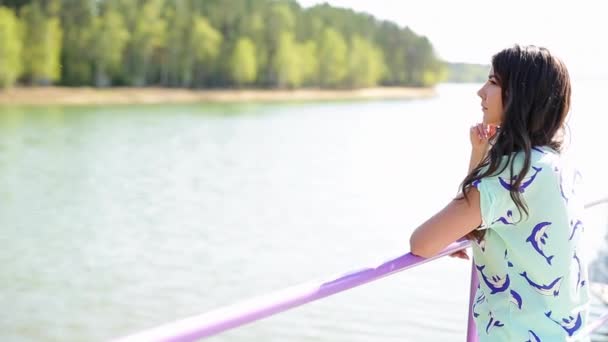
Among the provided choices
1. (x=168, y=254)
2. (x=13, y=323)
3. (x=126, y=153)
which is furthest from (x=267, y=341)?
(x=126, y=153)

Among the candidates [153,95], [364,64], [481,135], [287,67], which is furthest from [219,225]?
[364,64]

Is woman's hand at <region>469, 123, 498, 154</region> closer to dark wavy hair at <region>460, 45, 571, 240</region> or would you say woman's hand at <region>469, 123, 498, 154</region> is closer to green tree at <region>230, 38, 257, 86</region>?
dark wavy hair at <region>460, 45, 571, 240</region>

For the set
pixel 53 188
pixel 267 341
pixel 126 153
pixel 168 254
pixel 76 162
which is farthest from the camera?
pixel 126 153

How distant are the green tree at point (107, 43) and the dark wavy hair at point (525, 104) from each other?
1478 inches

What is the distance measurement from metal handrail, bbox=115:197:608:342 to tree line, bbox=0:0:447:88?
34.2 m

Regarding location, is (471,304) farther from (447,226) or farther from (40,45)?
(40,45)

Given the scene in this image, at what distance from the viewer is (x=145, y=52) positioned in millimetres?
40062

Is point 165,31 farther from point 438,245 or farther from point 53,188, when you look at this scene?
point 438,245

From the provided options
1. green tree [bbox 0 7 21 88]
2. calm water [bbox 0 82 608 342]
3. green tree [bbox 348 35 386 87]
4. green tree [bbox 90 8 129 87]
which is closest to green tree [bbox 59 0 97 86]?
green tree [bbox 90 8 129 87]

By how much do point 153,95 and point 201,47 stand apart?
563 centimetres

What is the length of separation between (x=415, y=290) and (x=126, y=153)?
39.9 feet

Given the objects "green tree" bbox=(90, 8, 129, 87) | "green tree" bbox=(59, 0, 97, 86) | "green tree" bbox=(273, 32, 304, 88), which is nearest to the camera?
"green tree" bbox=(59, 0, 97, 86)

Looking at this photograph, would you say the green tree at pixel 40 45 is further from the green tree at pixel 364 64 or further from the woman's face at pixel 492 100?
the woman's face at pixel 492 100

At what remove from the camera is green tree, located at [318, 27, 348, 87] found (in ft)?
162
